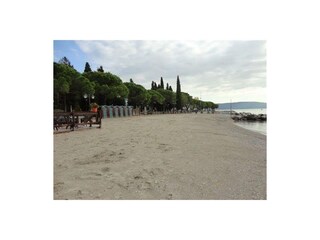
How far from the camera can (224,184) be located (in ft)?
12.3

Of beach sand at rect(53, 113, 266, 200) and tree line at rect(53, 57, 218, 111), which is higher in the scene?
tree line at rect(53, 57, 218, 111)

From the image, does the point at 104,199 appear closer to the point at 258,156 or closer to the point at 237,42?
the point at 237,42

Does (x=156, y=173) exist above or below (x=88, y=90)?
below

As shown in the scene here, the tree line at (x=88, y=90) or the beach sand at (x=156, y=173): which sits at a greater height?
the tree line at (x=88, y=90)

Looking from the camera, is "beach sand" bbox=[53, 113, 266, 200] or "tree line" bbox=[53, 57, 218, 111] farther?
"tree line" bbox=[53, 57, 218, 111]

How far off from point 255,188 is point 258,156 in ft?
7.49

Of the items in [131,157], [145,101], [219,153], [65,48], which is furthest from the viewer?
[145,101]

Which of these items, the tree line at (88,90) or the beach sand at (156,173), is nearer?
the beach sand at (156,173)

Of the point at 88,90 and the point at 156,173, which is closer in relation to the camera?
the point at 156,173
